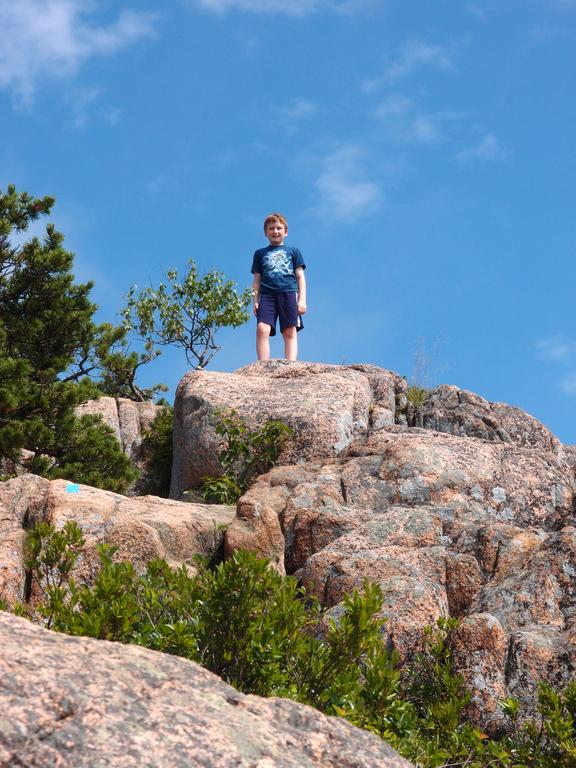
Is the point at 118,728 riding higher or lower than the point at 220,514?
lower

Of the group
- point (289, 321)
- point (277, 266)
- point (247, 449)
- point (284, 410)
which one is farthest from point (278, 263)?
point (247, 449)

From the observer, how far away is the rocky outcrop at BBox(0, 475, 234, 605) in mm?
8107

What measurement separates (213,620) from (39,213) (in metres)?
14.9

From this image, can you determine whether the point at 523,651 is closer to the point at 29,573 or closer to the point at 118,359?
the point at 29,573

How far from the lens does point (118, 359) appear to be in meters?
20.8

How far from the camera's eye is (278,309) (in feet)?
57.3

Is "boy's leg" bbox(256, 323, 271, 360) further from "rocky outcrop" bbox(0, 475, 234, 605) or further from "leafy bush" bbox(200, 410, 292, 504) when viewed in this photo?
"rocky outcrop" bbox(0, 475, 234, 605)

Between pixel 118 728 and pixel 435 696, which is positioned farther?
pixel 435 696

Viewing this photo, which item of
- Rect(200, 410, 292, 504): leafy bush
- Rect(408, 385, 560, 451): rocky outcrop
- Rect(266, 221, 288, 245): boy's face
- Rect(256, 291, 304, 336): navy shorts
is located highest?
Rect(266, 221, 288, 245): boy's face

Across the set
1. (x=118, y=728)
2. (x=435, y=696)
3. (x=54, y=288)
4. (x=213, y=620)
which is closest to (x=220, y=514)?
(x=435, y=696)

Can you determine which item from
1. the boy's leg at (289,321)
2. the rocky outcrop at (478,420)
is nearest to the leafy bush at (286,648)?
the rocky outcrop at (478,420)

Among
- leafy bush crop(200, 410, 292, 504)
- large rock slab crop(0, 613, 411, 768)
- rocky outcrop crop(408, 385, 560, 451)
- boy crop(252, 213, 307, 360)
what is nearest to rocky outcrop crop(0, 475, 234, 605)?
leafy bush crop(200, 410, 292, 504)

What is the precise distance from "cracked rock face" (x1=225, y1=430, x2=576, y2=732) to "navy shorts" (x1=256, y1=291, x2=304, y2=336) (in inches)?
197

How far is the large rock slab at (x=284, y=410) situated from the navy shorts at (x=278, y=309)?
2014 mm
